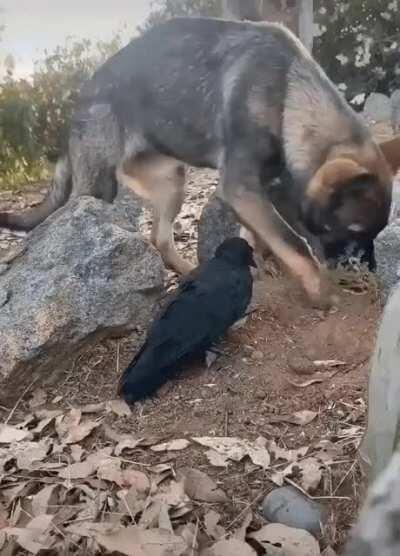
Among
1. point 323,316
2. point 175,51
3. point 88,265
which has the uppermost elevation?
point 175,51

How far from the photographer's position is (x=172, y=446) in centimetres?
249

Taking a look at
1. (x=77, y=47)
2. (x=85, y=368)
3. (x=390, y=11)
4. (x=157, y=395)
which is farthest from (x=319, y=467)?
(x=390, y=11)

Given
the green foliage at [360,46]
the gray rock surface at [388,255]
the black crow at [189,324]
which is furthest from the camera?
the green foliage at [360,46]

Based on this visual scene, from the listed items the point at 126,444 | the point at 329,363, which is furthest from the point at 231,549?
the point at 329,363

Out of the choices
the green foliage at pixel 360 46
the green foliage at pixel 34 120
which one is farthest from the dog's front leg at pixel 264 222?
the green foliage at pixel 360 46

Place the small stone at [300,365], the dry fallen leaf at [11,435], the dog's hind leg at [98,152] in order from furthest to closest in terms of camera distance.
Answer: the dog's hind leg at [98,152], the small stone at [300,365], the dry fallen leaf at [11,435]

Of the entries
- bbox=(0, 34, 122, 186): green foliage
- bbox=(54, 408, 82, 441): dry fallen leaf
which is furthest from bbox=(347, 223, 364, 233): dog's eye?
bbox=(0, 34, 122, 186): green foliage

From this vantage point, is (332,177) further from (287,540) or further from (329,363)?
(287,540)

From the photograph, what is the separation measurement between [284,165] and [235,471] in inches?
56.0

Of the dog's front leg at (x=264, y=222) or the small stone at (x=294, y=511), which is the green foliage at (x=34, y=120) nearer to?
the dog's front leg at (x=264, y=222)

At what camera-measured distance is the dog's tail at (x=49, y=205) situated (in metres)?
3.75

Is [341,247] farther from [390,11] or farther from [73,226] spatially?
[390,11]

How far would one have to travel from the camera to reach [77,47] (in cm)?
427

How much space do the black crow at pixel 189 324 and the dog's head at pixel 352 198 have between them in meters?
0.59
